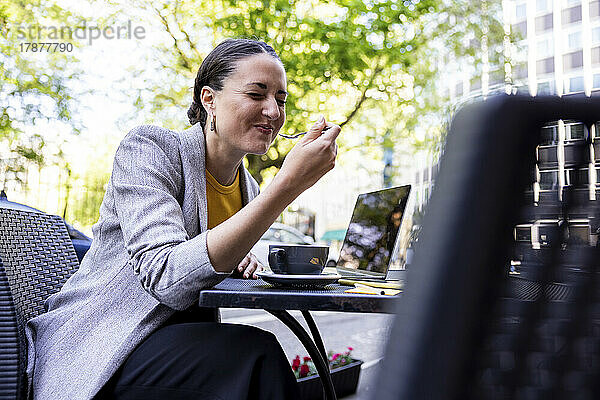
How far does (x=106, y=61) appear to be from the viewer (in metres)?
8.57

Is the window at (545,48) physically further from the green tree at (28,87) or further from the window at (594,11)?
the green tree at (28,87)

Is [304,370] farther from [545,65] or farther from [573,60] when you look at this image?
[545,65]

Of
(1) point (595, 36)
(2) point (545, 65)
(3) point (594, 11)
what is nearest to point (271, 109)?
(3) point (594, 11)

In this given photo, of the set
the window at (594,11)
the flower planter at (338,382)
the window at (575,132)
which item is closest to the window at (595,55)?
the window at (594,11)

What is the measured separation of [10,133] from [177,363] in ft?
26.4

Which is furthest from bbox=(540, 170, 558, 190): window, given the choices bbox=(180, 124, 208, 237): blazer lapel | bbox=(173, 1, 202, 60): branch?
bbox=(173, 1, 202, 60): branch

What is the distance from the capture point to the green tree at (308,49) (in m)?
7.66

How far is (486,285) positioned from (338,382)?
10.1ft

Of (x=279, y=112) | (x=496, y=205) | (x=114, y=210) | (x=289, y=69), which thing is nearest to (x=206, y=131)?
(x=279, y=112)

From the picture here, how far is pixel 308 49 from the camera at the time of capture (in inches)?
309

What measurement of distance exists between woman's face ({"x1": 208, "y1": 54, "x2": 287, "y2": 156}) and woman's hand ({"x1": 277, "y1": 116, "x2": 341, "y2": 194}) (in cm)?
29

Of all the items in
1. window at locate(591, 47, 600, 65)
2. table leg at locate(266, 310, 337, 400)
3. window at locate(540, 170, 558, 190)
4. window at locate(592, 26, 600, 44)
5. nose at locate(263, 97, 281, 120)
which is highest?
window at locate(592, 26, 600, 44)

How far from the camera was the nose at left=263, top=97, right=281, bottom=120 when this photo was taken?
1.52m

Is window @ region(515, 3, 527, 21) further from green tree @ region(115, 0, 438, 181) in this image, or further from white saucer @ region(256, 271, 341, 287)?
white saucer @ region(256, 271, 341, 287)
